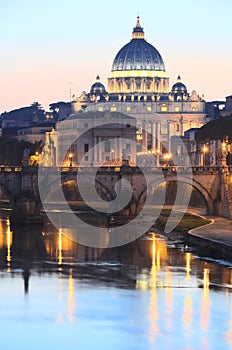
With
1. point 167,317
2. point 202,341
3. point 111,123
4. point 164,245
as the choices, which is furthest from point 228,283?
point 111,123

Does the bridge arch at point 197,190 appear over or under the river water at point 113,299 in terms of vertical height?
over

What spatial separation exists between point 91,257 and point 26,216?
73.5 ft

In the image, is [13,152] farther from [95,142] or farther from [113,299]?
[113,299]

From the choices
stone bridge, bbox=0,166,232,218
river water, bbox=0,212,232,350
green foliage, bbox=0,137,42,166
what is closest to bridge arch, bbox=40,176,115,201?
stone bridge, bbox=0,166,232,218

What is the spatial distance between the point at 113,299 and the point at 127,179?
41878mm

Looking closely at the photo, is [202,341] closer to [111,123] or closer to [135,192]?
[135,192]

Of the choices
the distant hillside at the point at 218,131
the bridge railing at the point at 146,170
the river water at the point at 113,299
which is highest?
the distant hillside at the point at 218,131

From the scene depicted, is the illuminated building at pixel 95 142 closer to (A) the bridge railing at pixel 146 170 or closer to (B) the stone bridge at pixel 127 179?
(A) the bridge railing at pixel 146 170

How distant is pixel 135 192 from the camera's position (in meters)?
94.4

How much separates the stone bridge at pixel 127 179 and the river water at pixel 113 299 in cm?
1854

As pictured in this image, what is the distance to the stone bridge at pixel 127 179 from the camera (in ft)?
294

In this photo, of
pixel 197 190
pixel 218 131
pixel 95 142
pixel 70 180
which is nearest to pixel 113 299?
pixel 197 190

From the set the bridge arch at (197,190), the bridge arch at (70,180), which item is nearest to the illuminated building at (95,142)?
the bridge arch at (70,180)

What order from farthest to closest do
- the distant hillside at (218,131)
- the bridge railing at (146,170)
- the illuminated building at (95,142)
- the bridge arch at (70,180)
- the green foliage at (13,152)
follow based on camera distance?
the illuminated building at (95,142) < the green foliage at (13,152) < the distant hillside at (218,131) < the bridge arch at (70,180) < the bridge railing at (146,170)
